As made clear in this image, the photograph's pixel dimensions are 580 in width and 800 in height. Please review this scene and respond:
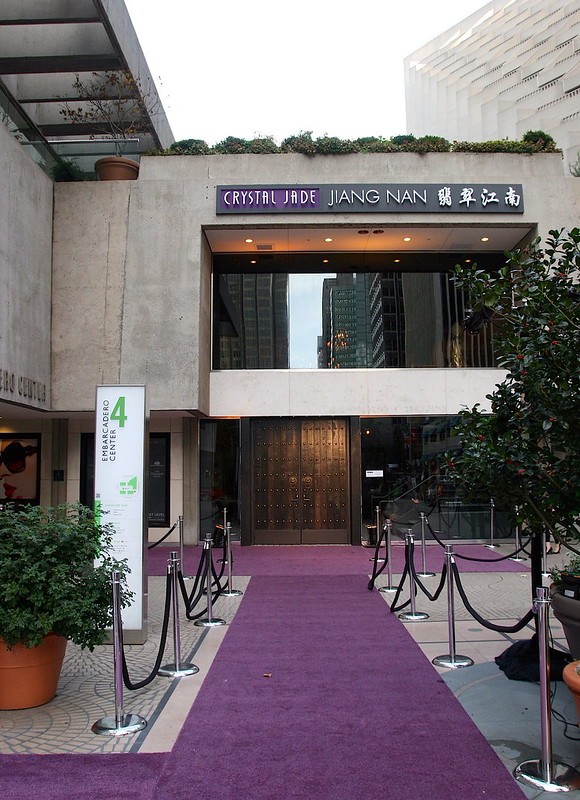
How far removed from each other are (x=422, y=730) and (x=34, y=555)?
3287 mm

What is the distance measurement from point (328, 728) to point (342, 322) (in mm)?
11723

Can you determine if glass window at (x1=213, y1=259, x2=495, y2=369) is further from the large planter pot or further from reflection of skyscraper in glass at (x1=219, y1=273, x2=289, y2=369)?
the large planter pot

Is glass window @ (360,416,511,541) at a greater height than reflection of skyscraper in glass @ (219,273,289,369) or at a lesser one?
lesser

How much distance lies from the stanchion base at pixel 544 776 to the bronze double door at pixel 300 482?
428 inches

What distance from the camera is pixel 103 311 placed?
1317 cm

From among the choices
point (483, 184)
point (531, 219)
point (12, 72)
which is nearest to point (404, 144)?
point (483, 184)

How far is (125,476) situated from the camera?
280 inches

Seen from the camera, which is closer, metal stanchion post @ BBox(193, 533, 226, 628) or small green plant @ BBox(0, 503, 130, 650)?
small green plant @ BBox(0, 503, 130, 650)

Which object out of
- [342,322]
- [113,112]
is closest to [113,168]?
[113,112]

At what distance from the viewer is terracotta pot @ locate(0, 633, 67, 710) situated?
507cm

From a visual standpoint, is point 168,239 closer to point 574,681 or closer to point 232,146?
point 232,146

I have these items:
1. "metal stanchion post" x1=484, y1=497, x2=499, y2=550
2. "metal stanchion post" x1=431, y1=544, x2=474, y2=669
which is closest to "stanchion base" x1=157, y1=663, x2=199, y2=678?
"metal stanchion post" x1=431, y1=544, x2=474, y2=669

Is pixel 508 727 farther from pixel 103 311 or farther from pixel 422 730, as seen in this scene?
pixel 103 311

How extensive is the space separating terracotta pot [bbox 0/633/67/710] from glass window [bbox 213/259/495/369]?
10.4 meters
